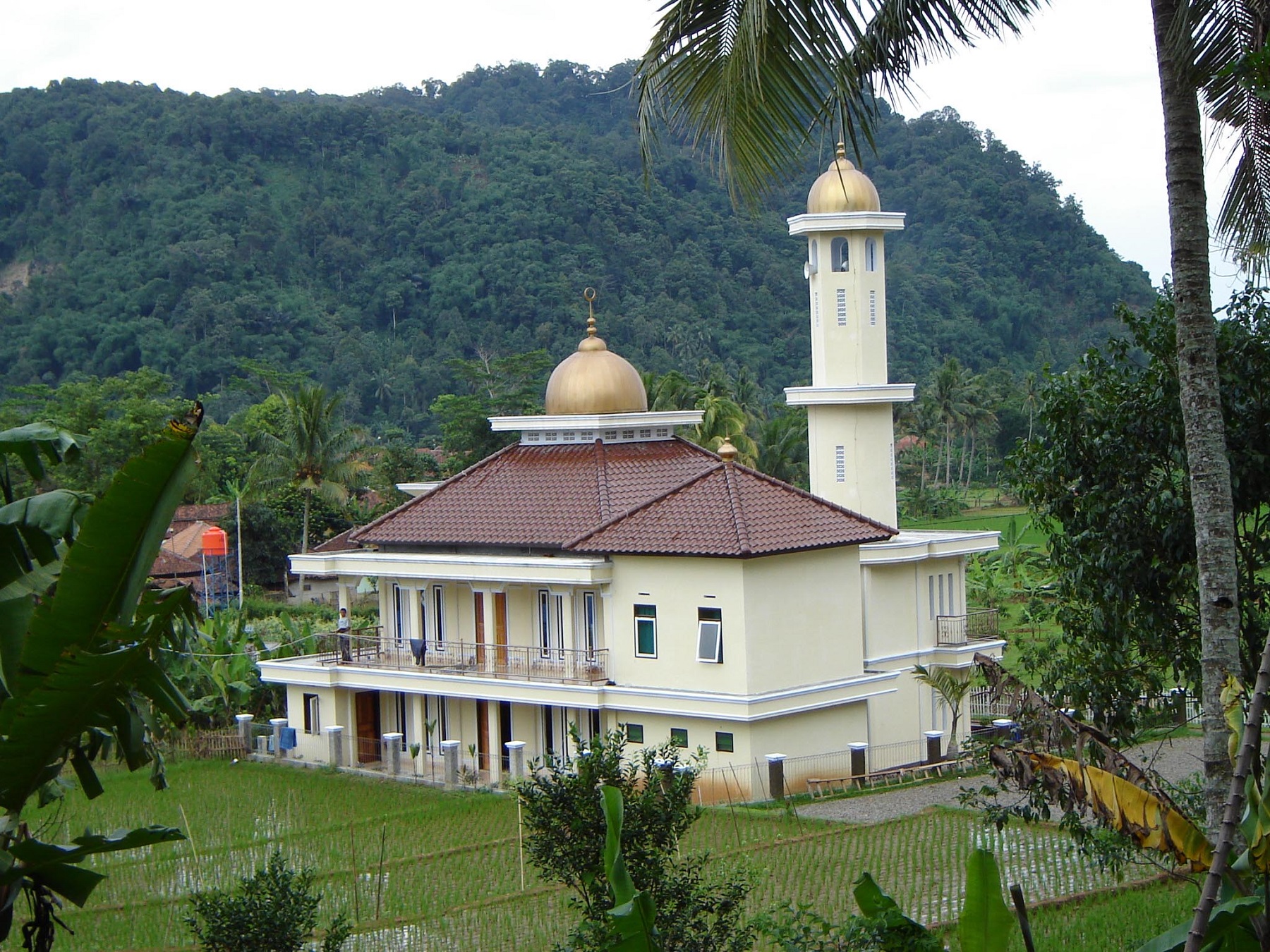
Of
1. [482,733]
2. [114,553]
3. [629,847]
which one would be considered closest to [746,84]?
[114,553]

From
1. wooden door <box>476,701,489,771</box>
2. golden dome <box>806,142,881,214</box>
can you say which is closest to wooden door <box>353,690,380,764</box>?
wooden door <box>476,701,489,771</box>

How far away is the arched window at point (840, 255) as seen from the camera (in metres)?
32.4

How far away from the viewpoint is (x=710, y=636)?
86.2ft

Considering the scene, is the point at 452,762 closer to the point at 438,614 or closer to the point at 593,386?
the point at 438,614

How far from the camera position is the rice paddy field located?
17891mm

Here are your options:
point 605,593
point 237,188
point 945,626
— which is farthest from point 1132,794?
point 237,188

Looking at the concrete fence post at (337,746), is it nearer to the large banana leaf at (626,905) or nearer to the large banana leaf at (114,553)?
the large banana leaf at (626,905)

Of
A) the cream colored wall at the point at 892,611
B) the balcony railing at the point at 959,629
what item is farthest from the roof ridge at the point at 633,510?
the balcony railing at the point at 959,629

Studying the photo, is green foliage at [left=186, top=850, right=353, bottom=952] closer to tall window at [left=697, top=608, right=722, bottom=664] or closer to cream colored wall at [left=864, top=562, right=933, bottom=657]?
tall window at [left=697, top=608, right=722, bottom=664]

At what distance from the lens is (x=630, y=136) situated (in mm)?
121875

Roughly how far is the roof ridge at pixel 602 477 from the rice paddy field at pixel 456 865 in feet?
19.0

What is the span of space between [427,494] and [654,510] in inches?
247

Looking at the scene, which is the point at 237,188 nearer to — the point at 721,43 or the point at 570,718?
the point at 570,718

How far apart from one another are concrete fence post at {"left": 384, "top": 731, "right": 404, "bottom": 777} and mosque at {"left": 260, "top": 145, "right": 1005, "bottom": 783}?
899 millimetres
